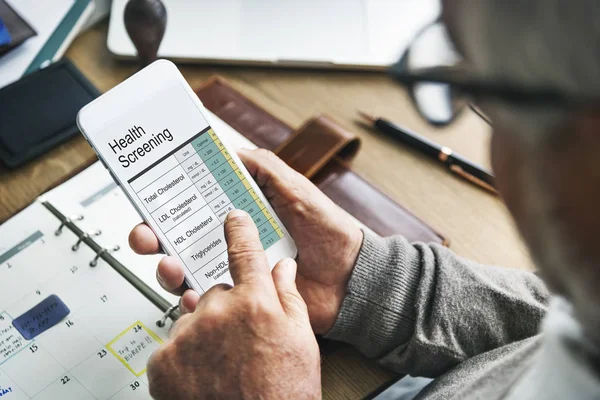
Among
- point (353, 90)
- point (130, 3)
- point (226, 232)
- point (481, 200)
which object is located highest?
point (130, 3)

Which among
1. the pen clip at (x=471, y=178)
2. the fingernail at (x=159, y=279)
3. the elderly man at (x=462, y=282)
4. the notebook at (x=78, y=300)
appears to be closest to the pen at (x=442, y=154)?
the pen clip at (x=471, y=178)

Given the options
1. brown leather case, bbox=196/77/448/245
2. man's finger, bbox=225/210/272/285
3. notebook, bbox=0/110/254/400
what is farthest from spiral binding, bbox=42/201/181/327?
brown leather case, bbox=196/77/448/245

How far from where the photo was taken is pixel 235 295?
0.49 metres

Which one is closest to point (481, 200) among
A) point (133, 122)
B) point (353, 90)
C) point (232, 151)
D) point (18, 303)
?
point (353, 90)

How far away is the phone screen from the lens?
1.91 feet

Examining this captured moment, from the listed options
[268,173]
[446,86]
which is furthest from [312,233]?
[446,86]

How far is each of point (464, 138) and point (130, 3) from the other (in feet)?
1.53

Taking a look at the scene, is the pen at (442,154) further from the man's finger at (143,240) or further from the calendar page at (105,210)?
the man's finger at (143,240)

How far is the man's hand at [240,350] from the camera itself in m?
0.48

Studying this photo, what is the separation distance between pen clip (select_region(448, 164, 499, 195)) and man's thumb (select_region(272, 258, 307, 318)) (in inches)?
13.2

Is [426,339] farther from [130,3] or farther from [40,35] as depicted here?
[40,35]

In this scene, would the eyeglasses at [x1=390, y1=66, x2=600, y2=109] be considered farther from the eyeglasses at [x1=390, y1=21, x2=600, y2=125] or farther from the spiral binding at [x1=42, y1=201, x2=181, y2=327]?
the spiral binding at [x1=42, y1=201, x2=181, y2=327]

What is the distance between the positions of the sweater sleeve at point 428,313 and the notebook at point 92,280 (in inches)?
3.6

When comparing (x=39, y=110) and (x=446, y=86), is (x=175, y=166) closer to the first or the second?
(x=39, y=110)
